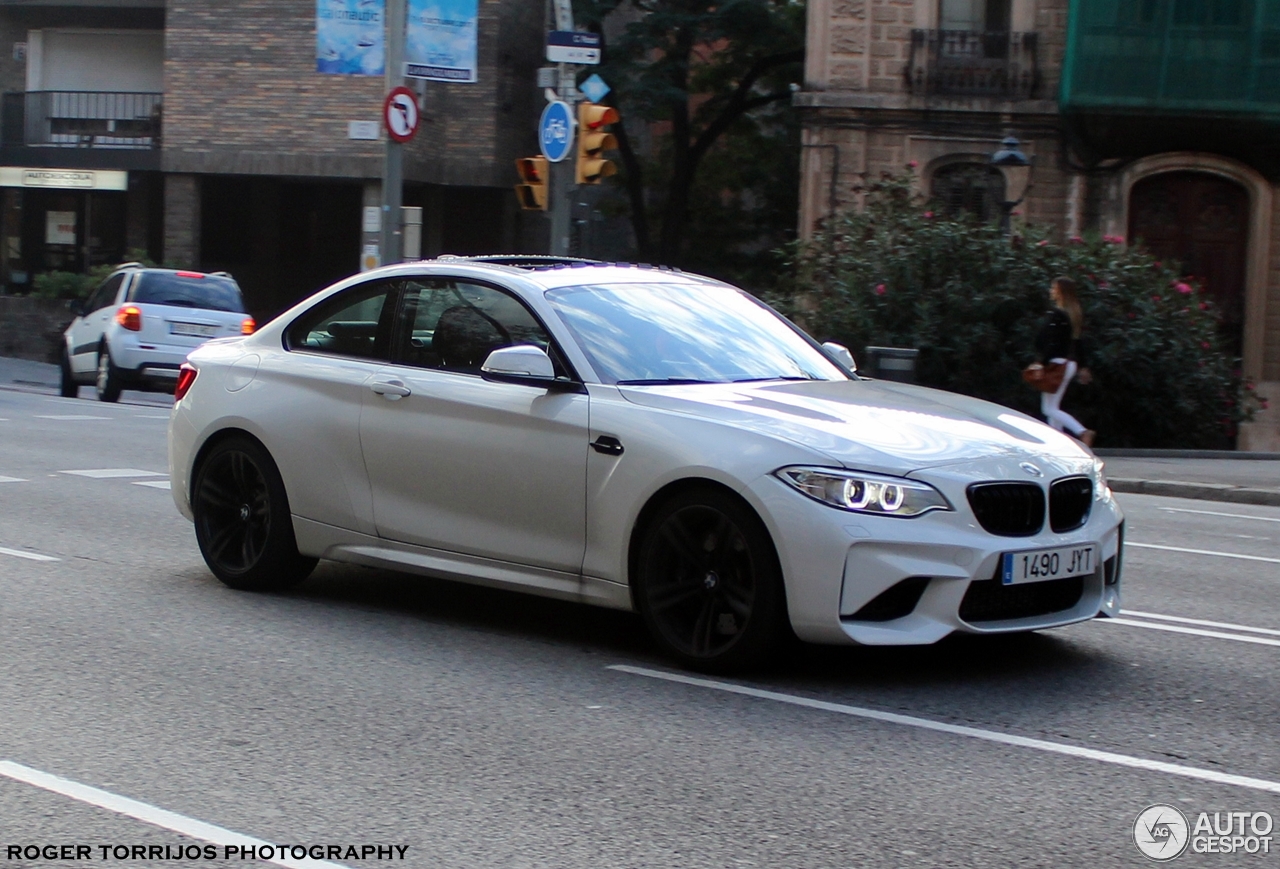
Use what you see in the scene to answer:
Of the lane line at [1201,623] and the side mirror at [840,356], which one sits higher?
the side mirror at [840,356]

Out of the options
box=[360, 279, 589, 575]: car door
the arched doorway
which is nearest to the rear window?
box=[360, 279, 589, 575]: car door

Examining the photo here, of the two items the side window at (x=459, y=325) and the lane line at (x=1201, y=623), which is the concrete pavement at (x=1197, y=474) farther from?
the side window at (x=459, y=325)

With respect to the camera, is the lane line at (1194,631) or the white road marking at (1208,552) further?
the white road marking at (1208,552)

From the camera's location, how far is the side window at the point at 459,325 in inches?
279

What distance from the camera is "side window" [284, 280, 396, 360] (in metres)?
7.60

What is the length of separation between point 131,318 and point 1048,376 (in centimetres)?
1097

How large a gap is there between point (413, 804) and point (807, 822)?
107 cm

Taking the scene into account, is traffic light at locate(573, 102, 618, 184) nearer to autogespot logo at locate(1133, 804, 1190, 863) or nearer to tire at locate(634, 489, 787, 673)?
tire at locate(634, 489, 787, 673)

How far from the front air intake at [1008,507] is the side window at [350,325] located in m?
2.84

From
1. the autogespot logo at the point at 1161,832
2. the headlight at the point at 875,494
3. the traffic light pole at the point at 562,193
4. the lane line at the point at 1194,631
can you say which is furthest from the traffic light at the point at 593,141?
the autogespot logo at the point at 1161,832

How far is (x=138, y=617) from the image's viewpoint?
7305 millimetres

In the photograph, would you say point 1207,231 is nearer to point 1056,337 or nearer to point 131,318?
point 1056,337

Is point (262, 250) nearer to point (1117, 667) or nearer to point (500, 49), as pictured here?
point (500, 49)

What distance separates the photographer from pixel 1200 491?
50.6 feet
